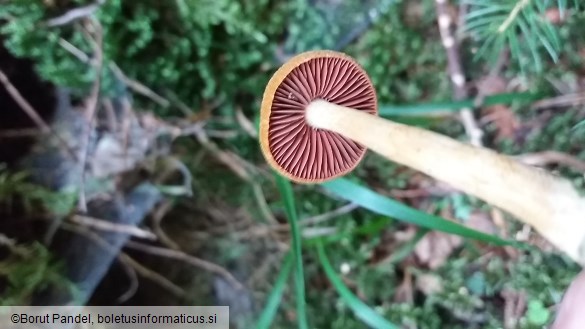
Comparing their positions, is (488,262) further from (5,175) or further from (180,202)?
(5,175)

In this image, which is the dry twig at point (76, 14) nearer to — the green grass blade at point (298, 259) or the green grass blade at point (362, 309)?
the green grass blade at point (298, 259)

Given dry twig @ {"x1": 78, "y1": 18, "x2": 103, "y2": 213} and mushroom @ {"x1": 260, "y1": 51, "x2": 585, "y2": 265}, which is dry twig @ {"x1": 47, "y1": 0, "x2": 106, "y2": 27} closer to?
dry twig @ {"x1": 78, "y1": 18, "x2": 103, "y2": 213}

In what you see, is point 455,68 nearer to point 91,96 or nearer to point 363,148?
point 363,148

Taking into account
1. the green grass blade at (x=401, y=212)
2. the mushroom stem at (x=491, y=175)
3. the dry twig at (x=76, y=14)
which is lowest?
the mushroom stem at (x=491, y=175)

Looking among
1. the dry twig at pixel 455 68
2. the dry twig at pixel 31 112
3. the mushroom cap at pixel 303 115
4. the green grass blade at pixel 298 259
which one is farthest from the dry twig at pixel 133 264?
the dry twig at pixel 455 68

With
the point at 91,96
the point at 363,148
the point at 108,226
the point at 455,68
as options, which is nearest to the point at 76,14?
the point at 91,96

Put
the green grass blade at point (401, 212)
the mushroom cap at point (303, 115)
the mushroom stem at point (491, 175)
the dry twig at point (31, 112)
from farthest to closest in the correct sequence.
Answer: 1. the dry twig at point (31, 112)
2. the green grass blade at point (401, 212)
3. the mushroom cap at point (303, 115)
4. the mushroom stem at point (491, 175)

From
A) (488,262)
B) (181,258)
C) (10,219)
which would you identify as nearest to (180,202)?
(181,258)
